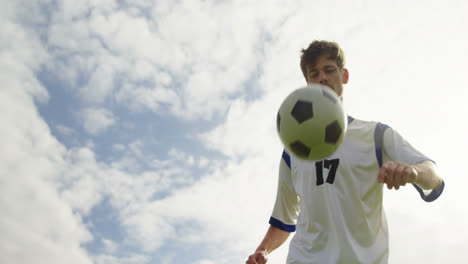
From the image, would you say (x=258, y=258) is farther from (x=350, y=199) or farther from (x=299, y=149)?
(x=299, y=149)

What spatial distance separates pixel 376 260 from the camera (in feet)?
12.9

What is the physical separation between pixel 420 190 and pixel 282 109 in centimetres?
171

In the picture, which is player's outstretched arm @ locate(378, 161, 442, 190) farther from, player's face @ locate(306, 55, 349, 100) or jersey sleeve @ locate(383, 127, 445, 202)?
player's face @ locate(306, 55, 349, 100)

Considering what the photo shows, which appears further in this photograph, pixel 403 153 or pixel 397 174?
pixel 403 153

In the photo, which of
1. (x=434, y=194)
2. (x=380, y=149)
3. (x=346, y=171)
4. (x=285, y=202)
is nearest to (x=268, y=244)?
(x=285, y=202)

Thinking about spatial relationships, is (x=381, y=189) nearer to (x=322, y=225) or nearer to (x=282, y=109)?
(x=322, y=225)

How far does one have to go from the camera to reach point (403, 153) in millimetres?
4047

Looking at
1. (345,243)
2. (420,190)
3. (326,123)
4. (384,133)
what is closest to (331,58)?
(384,133)

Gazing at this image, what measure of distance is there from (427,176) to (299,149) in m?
1.25

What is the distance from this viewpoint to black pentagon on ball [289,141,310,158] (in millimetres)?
3847

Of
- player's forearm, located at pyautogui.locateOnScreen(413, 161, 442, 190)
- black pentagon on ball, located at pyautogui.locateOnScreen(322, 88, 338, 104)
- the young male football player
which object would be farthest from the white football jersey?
black pentagon on ball, located at pyautogui.locateOnScreen(322, 88, 338, 104)

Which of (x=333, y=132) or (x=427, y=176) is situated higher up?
(x=333, y=132)

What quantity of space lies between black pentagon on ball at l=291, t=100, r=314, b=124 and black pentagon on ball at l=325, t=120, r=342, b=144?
0.22 meters

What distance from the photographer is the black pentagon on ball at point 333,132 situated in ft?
12.4
